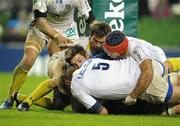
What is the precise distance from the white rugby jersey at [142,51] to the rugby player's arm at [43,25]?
5.87ft

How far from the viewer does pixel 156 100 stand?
12.5m

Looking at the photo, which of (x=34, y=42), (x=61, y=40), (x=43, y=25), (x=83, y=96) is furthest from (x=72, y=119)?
(x=34, y=42)

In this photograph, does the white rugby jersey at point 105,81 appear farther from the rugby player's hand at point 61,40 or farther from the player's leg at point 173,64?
the rugby player's hand at point 61,40

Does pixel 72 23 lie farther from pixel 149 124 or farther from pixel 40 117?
pixel 149 124

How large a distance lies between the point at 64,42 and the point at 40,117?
185cm

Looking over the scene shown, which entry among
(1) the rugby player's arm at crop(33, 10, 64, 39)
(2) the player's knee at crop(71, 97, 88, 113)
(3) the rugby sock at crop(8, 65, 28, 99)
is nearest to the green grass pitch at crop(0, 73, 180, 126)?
(2) the player's knee at crop(71, 97, 88, 113)

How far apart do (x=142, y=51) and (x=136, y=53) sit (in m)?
0.09

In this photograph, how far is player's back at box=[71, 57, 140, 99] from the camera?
12.3 m

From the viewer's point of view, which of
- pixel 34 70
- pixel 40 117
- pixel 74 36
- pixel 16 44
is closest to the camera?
pixel 40 117

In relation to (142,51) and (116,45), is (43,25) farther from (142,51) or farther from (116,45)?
(142,51)

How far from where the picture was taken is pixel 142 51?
12.5 metres

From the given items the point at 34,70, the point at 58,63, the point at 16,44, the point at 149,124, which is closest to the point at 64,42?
the point at 58,63

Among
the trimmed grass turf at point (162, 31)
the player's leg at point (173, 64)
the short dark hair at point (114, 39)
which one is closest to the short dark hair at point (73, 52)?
the short dark hair at point (114, 39)

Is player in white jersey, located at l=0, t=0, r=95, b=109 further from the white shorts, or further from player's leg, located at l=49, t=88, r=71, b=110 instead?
the white shorts
